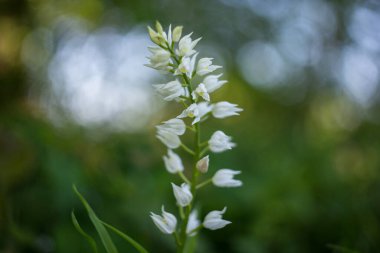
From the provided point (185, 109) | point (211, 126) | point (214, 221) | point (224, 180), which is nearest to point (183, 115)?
point (185, 109)

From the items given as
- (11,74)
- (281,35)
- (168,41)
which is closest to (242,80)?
(281,35)

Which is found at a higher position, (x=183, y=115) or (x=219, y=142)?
(x=183, y=115)

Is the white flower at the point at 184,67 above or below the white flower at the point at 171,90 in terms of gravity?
above

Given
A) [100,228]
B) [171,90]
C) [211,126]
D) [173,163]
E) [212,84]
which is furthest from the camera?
[211,126]

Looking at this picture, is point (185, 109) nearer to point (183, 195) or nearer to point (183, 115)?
point (183, 115)

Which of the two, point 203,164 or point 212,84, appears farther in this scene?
point 212,84

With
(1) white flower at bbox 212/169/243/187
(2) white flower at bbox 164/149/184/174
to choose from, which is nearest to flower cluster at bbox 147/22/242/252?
(1) white flower at bbox 212/169/243/187

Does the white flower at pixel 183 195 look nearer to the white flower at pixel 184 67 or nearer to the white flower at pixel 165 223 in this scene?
the white flower at pixel 165 223

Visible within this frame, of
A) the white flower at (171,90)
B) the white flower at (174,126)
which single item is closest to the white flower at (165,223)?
the white flower at (174,126)
